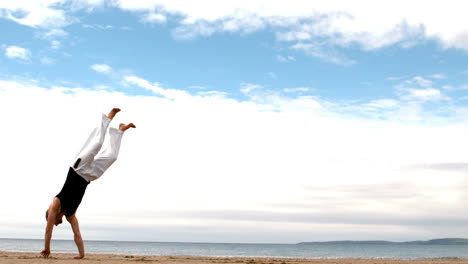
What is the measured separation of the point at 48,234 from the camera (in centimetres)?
895

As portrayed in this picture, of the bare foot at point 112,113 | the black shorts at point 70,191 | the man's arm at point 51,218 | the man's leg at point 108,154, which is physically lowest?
the man's arm at point 51,218

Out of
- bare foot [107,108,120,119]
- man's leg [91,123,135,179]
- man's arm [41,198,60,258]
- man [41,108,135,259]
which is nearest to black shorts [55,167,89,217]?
man [41,108,135,259]

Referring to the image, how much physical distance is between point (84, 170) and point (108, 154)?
516 mm

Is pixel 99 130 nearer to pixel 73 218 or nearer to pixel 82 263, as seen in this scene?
pixel 73 218

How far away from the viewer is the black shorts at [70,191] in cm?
902

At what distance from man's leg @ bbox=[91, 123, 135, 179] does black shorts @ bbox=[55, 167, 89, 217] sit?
1.07 feet

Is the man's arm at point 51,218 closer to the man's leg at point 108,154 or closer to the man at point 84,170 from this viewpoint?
the man at point 84,170

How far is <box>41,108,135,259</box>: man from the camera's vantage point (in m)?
8.96

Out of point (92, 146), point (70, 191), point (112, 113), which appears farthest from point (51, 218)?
point (112, 113)

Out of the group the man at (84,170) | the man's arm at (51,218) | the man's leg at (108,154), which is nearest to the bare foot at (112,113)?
the man at (84,170)

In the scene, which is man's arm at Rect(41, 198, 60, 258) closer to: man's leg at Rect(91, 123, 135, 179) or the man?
the man

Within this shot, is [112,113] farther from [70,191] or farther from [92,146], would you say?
[70,191]

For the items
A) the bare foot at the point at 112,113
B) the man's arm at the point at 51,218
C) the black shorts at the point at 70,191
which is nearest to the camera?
the man's arm at the point at 51,218

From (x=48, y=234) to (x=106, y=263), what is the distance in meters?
1.32
